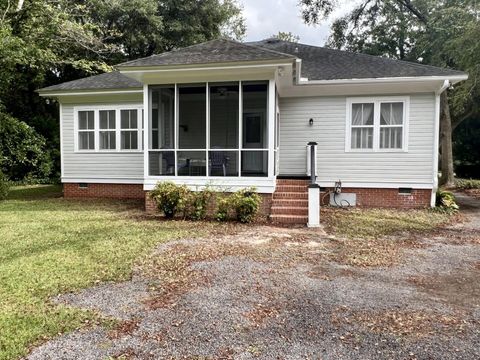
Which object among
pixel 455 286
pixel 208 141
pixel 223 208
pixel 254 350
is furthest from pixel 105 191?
pixel 455 286

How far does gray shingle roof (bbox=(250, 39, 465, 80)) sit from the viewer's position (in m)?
9.91

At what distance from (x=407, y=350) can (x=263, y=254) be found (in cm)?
300

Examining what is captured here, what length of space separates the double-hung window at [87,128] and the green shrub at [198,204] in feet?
18.0

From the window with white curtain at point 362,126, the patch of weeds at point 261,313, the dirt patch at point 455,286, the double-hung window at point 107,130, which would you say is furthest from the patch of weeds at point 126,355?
the double-hung window at point 107,130

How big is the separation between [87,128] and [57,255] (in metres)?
7.66

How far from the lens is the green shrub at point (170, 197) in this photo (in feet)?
27.4

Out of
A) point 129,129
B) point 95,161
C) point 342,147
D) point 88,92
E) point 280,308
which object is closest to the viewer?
point 280,308

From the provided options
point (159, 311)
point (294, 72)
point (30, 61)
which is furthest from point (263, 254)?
point (30, 61)

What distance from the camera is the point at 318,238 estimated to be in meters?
7.04

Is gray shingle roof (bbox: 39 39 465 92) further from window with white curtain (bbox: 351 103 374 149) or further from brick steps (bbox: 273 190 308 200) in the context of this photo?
brick steps (bbox: 273 190 308 200)

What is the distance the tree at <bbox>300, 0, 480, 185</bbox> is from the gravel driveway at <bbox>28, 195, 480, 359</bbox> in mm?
11186

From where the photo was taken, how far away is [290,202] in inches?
351

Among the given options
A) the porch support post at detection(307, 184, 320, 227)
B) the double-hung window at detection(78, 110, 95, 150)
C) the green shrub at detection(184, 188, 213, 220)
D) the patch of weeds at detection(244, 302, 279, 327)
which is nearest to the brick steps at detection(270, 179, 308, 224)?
the porch support post at detection(307, 184, 320, 227)

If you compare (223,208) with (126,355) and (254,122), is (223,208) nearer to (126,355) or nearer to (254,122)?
(254,122)
